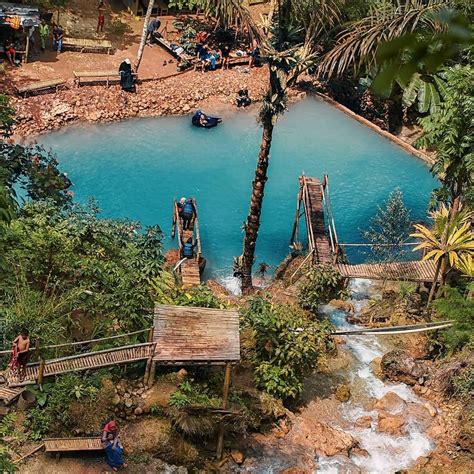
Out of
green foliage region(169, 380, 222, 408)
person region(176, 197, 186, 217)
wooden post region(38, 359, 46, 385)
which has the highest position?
person region(176, 197, 186, 217)

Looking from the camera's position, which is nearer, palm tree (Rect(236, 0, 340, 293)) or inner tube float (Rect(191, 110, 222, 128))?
palm tree (Rect(236, 0, 340, 293))

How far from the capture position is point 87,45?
95.9ft

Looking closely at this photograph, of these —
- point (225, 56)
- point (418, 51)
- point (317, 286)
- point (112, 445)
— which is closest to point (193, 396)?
point (112, 445)

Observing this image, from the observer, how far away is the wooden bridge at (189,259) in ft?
62.8

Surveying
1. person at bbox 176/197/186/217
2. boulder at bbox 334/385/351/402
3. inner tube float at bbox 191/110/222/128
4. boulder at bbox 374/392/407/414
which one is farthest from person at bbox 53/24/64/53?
boulder at bbox 374/392/407/414

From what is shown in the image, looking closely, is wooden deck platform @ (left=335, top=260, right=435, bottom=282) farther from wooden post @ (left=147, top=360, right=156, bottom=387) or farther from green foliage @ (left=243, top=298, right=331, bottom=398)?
wooden post @ (left=147, top=360, right=156, bottom=387)

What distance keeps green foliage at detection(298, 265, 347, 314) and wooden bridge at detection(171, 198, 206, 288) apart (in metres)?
2.90

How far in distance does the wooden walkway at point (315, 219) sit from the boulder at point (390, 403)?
4.96m

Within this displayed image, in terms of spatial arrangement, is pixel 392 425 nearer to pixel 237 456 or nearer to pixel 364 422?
pixel 364 422

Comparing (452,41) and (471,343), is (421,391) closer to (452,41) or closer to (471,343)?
(471,343)

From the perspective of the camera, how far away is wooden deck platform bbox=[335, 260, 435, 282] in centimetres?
1867

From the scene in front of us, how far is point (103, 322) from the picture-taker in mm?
14062

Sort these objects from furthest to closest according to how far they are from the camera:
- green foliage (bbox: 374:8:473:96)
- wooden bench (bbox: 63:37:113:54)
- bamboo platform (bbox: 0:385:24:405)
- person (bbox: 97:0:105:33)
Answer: person (bbox: 97:0:105:33)
wooden bench (bbox: 63:37:113:54)
bamboo platform (bbox: 0:385:24:405)
green foliage (bbox: 374:8:473:96)

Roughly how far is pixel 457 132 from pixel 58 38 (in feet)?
58.7
